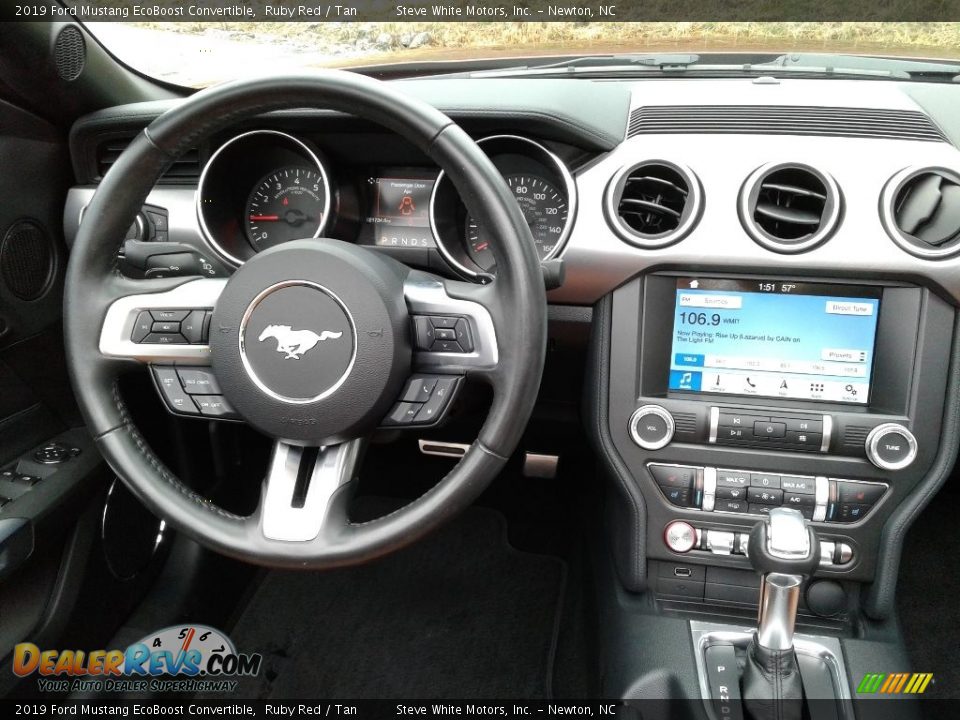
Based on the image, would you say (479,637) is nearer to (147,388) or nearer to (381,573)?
(381,573)

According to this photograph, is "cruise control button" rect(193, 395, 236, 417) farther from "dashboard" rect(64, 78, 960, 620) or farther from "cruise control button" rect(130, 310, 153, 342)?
"dashboard" rect(64, 78, 960, 620)

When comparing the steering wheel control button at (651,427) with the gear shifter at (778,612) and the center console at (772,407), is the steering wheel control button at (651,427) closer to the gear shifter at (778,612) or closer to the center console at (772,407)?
the center console at (772,407)

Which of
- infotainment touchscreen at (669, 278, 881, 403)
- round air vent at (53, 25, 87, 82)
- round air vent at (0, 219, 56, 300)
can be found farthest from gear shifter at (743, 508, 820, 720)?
round air vent at (53, 25, 87, 82)

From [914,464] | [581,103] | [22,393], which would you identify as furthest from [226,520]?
[914,464]

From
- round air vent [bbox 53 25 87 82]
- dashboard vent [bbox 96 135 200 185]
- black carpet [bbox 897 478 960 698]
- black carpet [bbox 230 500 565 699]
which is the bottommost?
black carpet [bbox 230 500 565 699]

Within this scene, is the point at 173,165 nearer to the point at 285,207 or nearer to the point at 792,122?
the point at 285,207

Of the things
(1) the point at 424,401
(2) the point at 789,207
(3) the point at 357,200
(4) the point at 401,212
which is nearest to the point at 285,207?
(3) the point at 357,200

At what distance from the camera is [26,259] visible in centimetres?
165

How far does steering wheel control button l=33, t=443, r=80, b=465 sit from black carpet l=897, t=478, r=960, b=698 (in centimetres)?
214

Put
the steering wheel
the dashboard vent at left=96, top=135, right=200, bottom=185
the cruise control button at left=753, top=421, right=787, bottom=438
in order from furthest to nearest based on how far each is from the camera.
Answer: the dashboard vent at left=96, top=135, right=200, bottom=185 < the cruise control button at left=753, top=421, right=787, bottom=438 < the steering wheel

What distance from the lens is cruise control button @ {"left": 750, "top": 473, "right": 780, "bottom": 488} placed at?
148 cm

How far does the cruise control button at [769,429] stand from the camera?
1.46 meters

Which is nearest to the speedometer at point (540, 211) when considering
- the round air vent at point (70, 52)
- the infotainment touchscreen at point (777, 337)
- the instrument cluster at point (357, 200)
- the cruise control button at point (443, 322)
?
the instrument cluster at point (357, 200)

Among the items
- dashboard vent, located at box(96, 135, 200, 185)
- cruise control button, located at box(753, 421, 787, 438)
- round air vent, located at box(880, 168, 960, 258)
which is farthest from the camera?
dashboard vent, located at box(96, 135, 200, 185)
